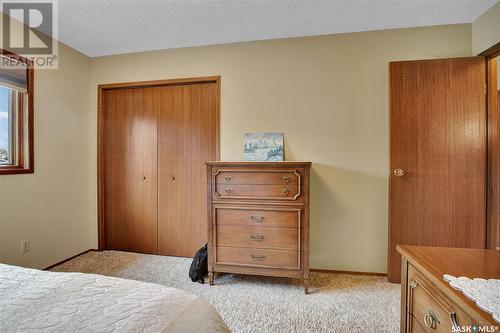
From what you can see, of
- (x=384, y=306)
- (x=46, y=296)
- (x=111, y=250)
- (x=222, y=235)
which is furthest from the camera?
(x=111, y=250)

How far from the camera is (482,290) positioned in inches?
25.9

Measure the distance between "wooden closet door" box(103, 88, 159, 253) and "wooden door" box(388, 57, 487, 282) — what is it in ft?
8.35

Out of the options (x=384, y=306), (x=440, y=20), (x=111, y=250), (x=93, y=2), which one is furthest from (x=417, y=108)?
(x=111, y=250)

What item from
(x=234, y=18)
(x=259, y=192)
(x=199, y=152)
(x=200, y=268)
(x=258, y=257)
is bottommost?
(x=200, y=268)

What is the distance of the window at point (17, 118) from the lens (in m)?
2.04

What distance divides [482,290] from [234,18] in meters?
2.35

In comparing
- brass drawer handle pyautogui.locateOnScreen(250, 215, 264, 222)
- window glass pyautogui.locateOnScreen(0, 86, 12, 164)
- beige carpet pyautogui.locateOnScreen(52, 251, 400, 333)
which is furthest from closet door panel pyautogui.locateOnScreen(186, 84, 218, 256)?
window glass pyautogui.locateOnScreen(0, 86, 12, 164)

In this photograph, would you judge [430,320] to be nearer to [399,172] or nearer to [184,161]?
[399,172]

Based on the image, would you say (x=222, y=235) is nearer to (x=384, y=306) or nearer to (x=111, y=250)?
(x=384, y=306)

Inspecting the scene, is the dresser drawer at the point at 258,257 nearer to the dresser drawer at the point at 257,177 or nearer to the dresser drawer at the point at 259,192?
the dresser drawer at the point at 259,192

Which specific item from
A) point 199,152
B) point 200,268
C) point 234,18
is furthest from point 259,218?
point 234,18

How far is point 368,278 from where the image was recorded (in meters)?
2.19

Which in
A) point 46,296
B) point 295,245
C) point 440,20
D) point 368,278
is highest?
point 440,20

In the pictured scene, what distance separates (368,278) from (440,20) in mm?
2487
